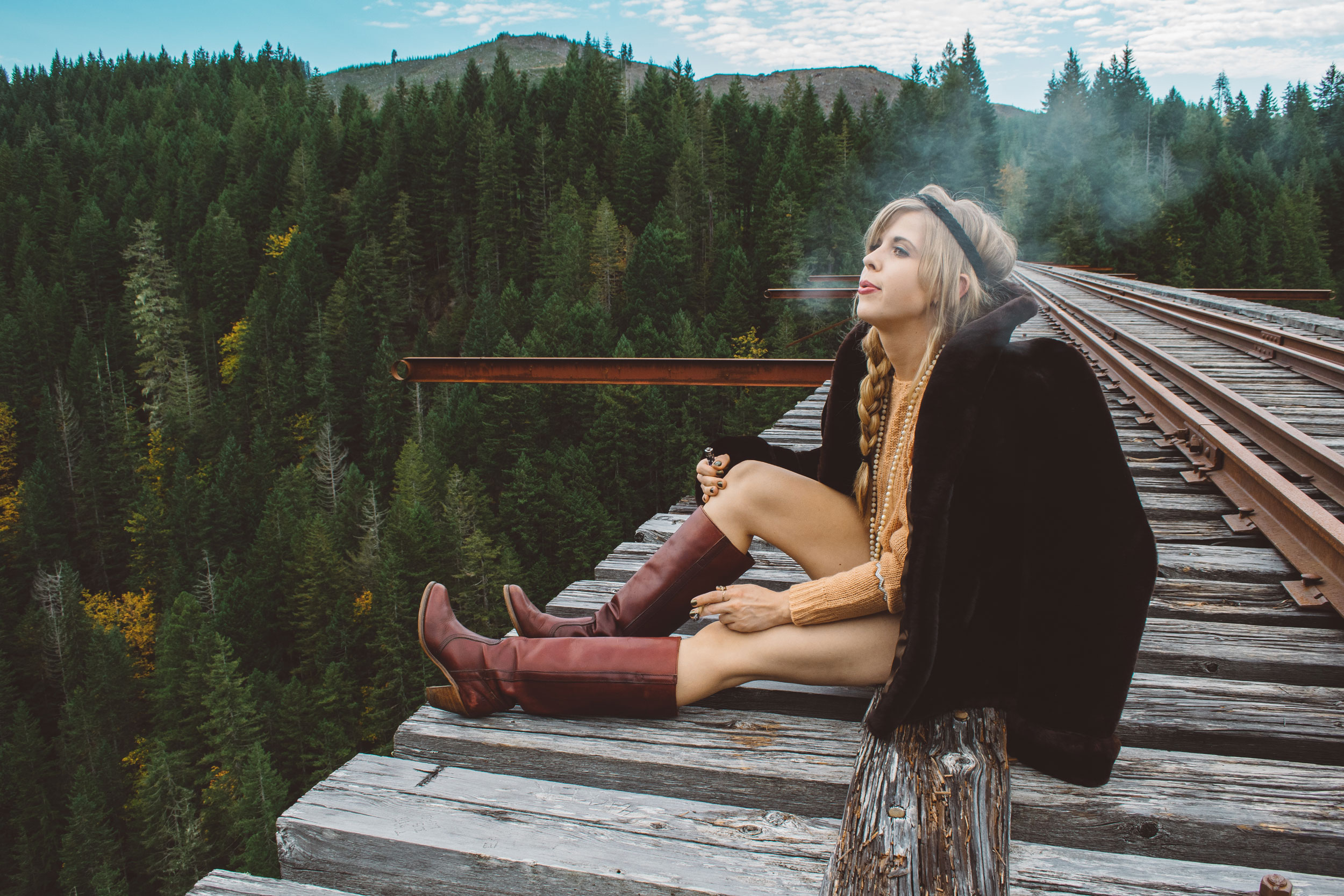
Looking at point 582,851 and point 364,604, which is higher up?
point 582,851

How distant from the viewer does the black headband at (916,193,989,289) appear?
1.90m

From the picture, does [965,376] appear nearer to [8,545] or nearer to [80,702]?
[80,702]

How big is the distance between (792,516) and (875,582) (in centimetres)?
44

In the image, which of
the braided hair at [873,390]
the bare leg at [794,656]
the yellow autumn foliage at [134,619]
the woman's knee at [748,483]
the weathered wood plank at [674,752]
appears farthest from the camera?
the yellow autumn foliage at [134,619]

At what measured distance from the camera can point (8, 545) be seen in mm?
47938

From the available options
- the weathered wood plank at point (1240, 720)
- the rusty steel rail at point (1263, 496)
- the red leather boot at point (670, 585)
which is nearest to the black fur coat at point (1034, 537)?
the weathered wood plank at point (1240, 720)

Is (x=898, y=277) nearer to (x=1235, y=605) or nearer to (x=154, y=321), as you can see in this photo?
(x=1235, y=605)

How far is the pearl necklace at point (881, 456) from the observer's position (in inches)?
78.0

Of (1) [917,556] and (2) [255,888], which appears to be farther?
(1) [917,556]

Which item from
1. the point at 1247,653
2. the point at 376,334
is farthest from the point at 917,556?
the point at 376,334

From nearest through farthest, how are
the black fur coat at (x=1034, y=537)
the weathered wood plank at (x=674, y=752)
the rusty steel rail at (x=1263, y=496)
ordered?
1. the black fur coat at (x=1034, y=537)
2. the weathered wood plank at (x=674, y=752)
3. the rusty steel rail at (x=1263, y=496)

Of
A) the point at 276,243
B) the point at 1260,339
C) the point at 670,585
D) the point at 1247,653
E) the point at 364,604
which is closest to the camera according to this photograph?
the point at 1247,653

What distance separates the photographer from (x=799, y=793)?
1.78m

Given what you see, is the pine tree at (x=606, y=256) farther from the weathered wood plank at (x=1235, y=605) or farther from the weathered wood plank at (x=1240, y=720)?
the weathered wood plank at (x=1240, y=720)
